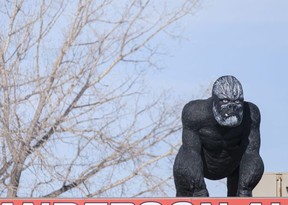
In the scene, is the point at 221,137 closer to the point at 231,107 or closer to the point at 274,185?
the point at 231,107

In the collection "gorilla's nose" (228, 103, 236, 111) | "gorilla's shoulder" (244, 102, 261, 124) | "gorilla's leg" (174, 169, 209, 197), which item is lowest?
"gorilla's leg" (174, 169, 209, 197)

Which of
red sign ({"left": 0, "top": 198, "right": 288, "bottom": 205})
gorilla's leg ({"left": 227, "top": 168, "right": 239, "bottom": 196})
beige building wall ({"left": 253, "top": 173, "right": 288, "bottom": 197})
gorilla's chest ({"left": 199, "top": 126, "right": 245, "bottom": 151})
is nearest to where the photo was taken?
red sign ({"left": 0, "top": 198, "right": 288, "bottom": 205})

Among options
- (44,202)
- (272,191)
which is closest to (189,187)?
(44,202)

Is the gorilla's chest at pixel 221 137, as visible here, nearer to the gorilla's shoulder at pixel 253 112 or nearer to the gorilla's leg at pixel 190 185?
the gorilla's shoulder at pixel 253 112

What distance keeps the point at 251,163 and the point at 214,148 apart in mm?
292

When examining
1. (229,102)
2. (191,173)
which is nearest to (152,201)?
(191,173)

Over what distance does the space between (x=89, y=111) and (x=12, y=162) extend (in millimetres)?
1367

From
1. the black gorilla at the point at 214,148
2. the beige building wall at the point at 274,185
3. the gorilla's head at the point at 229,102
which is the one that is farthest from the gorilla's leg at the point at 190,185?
the beige building wall at the point at 274,185

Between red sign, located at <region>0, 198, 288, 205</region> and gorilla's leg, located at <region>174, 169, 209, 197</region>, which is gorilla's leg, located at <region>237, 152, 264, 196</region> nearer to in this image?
gorilla's leg, located at <region>174, 169, 209, 197</region>

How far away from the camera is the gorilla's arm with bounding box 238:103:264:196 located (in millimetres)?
8164

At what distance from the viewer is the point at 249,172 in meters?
8.17

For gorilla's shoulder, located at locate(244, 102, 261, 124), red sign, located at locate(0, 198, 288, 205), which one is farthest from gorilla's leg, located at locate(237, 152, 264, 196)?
red sign, located at locate(0, 198, 288, 205)

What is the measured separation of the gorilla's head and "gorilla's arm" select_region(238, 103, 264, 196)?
0.32 meters

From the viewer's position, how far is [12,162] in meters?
16.1
